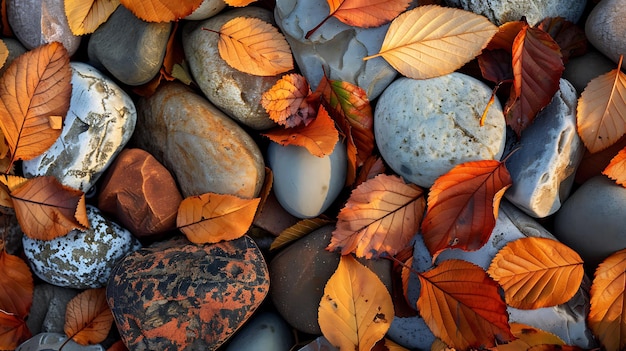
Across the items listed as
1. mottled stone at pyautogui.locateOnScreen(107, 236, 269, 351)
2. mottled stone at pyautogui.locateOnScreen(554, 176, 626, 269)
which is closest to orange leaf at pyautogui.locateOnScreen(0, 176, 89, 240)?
mottled stone at pyautogui.locateOnScreen(107, 236, 269, 351)

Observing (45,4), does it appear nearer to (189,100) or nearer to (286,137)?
(189,100)

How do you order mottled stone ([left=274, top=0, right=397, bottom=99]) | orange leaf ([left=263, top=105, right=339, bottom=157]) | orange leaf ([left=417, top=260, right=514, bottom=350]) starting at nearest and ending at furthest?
orange leaf ([left=417, top=260, right=514, bottom=350]), orange leaf ([left=263, top=105, right=339, bottom=157]), mottled stone ([left=274, top=0, right=397, bottom=99])

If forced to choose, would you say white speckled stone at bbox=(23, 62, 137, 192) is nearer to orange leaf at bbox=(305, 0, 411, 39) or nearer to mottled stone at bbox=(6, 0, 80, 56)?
mottled stone at bbox=(6, 0, 80, 56)

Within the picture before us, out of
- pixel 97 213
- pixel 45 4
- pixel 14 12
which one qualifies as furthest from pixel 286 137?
pixel 14 12

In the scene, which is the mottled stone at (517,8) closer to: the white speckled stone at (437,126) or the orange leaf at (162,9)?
the white speckled stone at (437,126)

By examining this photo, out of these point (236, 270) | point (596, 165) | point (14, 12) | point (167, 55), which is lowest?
point (236, 270)
